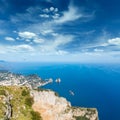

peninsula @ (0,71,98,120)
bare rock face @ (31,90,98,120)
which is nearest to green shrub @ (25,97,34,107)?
peninsula @ (0,71,98,120)

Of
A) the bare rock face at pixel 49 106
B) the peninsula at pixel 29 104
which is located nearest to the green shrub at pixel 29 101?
the peninsula at pixel 29 104

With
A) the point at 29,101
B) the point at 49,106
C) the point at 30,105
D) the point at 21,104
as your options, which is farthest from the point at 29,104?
the point at 49,106

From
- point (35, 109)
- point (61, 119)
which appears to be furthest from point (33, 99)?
point (61, 119)

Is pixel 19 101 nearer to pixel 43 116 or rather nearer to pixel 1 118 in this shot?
pixel 43 116

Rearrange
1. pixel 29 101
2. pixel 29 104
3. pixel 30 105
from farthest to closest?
pixel 29 101 < pixel 29 104 < pixel 30 105

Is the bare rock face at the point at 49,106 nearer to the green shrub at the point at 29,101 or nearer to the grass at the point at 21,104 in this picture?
the green shrub at the point at 29,101

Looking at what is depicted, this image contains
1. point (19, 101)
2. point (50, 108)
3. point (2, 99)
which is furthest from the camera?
point (50, 108)

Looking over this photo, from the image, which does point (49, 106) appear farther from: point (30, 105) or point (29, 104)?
point (29, 104)

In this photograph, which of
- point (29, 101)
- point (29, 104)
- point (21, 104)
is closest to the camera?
point (21, 104)

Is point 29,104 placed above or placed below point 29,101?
below

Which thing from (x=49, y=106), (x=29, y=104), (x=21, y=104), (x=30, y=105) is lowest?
(x=49, y=106)

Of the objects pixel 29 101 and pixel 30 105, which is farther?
pixel 29 101
